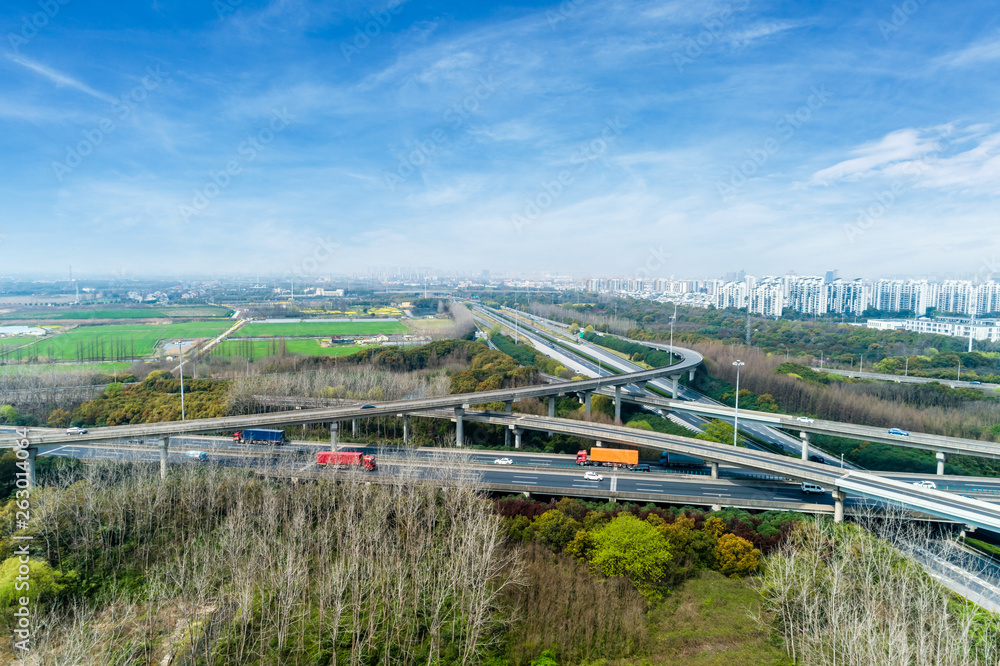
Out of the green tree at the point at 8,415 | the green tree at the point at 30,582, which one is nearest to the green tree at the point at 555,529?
the green tree at the point at 30,582

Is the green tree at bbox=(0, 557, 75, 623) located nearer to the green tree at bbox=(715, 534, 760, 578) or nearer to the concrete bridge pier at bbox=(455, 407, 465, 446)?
the concrete bridge pier at bbox=(455, 407, 465, 446)

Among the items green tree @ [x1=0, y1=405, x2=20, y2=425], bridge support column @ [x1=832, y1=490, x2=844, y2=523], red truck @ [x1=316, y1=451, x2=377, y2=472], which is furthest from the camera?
green tree @ [x1=0, y1=405, x2=20, y2=425]

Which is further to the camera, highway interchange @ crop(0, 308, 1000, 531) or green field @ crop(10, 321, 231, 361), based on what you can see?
green field @ crop(10, 321, 231, 361)

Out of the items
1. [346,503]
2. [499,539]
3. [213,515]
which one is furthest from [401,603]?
[213,515]

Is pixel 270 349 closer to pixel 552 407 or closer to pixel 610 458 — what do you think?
pixel 552 407

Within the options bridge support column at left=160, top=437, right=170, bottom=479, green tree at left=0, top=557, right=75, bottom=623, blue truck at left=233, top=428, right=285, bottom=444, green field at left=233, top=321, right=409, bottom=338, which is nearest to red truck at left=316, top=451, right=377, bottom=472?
blue truck at left=233, top=428, right=285, bottom=444

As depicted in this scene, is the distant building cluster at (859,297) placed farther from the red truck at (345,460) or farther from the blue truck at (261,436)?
the blue truck at (261,436)

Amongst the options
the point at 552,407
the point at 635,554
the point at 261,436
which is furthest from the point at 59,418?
the point at 635,554
